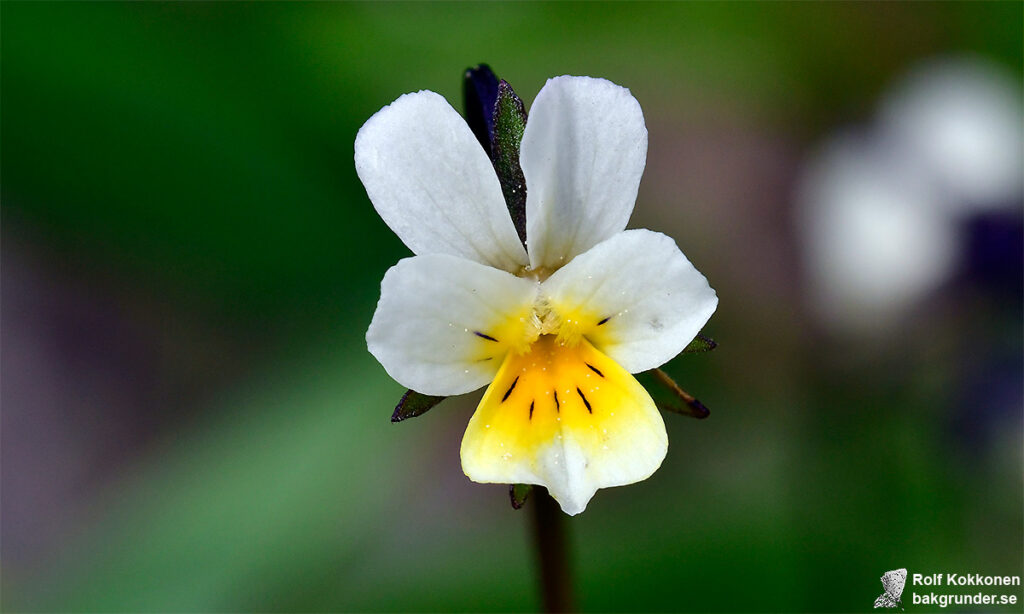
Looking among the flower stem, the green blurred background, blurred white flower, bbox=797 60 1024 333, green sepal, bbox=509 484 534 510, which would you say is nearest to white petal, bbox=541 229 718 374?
green sepal, bbox=509 484 534 510

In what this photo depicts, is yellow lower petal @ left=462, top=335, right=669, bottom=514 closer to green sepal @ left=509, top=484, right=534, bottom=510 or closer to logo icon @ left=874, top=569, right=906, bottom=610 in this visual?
green sepal @ left=509, top=484, right=534, bottom=510

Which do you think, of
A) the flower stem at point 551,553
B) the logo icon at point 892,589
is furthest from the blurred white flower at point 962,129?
the flower stem at point 551,553

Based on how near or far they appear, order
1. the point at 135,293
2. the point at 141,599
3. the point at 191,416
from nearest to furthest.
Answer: the point at 141,599
the point at 191,416
the point at 135,293

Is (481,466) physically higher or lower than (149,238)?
lower

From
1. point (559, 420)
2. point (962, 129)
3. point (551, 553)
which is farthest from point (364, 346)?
point (962, 129)

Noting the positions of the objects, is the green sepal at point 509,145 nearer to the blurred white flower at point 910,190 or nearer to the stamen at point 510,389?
the stamen at point 510,389

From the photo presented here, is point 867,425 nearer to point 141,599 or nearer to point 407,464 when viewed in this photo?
point 407,464

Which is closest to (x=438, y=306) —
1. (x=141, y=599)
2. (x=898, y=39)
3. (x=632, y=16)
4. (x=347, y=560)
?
(x=347, y=560)

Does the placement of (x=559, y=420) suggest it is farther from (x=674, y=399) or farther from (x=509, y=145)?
(x=509, y=145)
